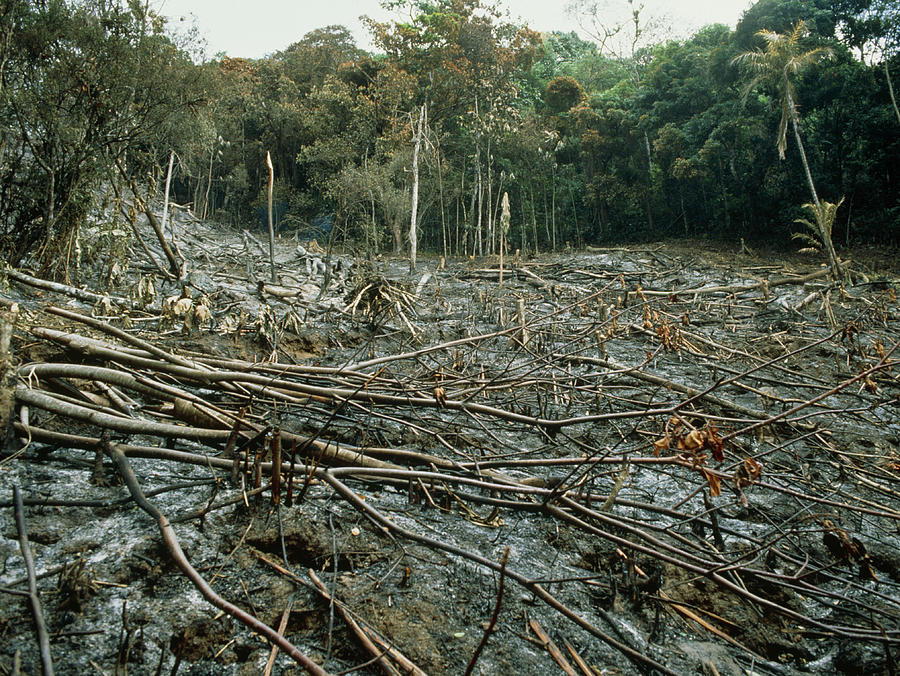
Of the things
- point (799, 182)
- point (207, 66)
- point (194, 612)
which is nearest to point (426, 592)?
point (194, 612)

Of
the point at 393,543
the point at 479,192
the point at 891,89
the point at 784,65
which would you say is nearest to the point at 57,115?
the point at 393,543

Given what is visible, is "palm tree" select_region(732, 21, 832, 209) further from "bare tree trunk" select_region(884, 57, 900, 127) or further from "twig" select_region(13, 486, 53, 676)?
"twig" select_region(13, 486, 53, 676)

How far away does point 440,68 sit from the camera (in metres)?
23.0

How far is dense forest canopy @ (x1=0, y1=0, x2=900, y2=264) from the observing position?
663 inches

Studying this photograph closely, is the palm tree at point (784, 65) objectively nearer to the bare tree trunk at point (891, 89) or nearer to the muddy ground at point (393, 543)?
the bare tree trunk at point (891, 89)

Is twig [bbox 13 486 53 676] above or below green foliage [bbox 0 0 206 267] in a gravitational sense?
below

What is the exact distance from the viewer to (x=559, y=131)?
965 inches

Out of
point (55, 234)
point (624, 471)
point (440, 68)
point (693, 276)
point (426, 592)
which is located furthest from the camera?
point (440, 68)

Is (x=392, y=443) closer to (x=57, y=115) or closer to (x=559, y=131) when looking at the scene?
(x=57, y=115)

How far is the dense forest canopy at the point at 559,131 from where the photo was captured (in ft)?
55.2

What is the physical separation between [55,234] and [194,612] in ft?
17.7

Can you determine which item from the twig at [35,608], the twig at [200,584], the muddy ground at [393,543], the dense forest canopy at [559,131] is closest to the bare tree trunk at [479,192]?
the dense forest canopy at [559,131]

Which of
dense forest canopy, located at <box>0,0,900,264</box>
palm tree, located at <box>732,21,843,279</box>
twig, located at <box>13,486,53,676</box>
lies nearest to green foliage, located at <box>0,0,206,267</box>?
dense forest canopy, located at <box>0,0,900,264</box>

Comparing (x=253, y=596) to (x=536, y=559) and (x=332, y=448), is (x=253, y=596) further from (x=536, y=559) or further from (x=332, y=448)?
(x=536, y=559)
